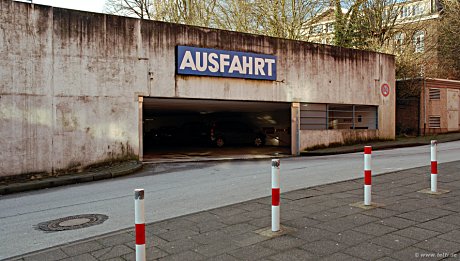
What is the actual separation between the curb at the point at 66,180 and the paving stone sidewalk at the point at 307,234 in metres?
6.13

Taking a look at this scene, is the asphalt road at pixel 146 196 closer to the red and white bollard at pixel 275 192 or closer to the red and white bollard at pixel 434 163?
the red and white bollard at pixel 275 192

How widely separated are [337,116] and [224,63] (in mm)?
8039

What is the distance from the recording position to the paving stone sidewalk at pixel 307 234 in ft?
14.3

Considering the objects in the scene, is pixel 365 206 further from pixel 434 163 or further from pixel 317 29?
pixel 317 29

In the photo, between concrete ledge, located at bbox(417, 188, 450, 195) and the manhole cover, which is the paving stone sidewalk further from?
the manhole cover

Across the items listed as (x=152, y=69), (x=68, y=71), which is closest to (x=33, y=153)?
(x=68, y=71)

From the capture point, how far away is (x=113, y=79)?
13.3m

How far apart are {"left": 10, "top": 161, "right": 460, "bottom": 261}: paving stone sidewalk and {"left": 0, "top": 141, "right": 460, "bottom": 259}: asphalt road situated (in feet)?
1.80

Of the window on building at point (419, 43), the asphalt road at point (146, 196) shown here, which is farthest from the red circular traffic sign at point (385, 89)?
the asphalt road at point (146, 196)

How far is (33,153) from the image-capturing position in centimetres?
1180

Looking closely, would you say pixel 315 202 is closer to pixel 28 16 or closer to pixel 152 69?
pixel 152 69

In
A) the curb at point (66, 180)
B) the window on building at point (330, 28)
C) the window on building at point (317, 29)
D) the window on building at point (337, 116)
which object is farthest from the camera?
the window on building at point (330, 28)

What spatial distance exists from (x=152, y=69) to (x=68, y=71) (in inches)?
112

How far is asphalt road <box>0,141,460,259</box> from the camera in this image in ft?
18.5
